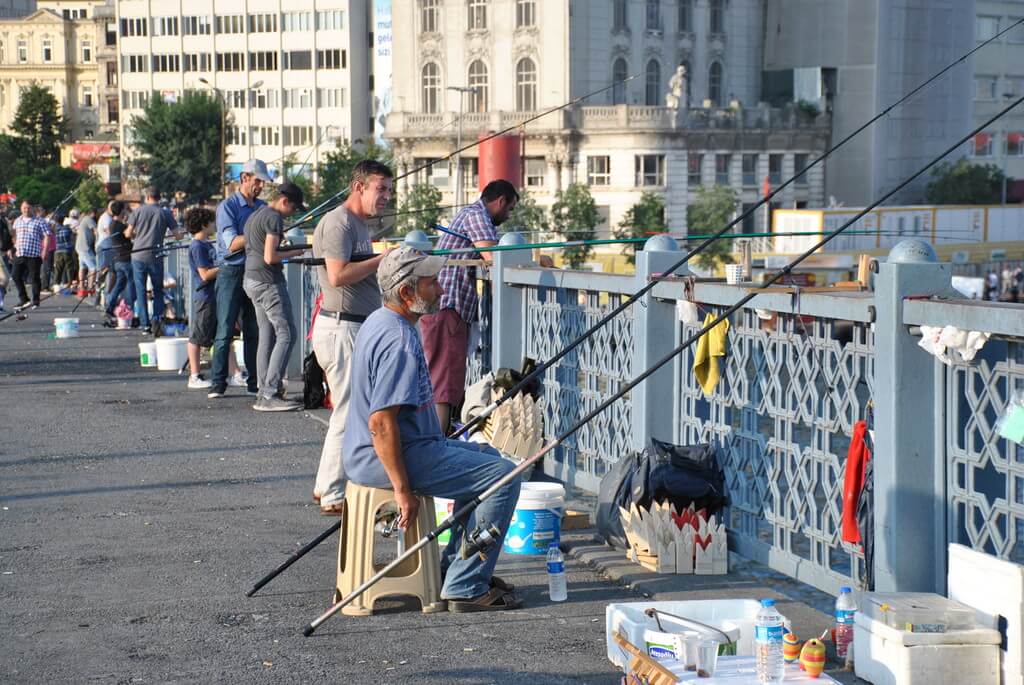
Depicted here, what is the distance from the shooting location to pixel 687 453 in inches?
289

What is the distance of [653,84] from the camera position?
364 feet

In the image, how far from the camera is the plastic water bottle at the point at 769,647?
518 centimetres

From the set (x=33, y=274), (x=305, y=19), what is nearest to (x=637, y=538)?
(x=33, y=274)

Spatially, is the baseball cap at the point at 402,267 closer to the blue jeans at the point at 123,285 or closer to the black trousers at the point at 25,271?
the blue jeans at the point at 123,285

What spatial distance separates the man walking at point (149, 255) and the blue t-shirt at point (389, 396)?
543 inches

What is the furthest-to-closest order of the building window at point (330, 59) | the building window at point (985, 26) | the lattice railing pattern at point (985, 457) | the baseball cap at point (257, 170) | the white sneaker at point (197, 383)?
the building window at point (330, 59)
the building window at point (985, 26)
the white sneaker at point (197, 383)
the baseball cap at point (257, 170)
the lattice railing pattern at point (985, 457)

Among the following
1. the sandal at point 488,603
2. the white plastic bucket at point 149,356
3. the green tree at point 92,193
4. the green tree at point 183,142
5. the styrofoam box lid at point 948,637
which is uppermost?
the green tree at point 183,142

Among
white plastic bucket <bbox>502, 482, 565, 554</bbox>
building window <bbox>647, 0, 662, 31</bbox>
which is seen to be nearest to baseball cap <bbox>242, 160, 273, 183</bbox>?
white plastic bucket <bbox>502, 482, 565, 554</bbox>

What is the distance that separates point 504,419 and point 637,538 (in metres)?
2.04

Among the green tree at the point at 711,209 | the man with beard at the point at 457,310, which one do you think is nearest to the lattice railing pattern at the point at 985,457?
the man with beard at the point at 457,310

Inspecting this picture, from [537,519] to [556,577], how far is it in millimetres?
872

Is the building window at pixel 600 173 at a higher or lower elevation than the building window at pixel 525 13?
lower

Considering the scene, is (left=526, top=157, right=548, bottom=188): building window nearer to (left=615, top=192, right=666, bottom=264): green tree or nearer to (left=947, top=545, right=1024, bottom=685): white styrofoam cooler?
(left=615, top=192, right=666, bottom=264): green tree

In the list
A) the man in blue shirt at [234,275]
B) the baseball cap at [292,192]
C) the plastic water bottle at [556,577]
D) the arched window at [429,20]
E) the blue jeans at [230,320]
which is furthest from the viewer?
the arched window at [429,20]
